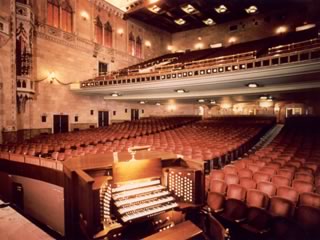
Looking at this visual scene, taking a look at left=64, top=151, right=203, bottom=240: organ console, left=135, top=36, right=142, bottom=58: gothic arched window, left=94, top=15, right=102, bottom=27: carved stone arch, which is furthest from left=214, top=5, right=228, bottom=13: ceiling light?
left=64, top=151, right=203, bottom=240: organ console

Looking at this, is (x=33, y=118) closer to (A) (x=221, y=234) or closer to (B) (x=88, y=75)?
(B) (x=88, y=75)

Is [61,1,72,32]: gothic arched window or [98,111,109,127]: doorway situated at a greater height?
[61,1,72,32]: gothic arched window

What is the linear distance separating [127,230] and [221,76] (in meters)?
7.70

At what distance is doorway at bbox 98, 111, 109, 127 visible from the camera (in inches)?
571

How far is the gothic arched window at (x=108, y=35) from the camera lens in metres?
14.7

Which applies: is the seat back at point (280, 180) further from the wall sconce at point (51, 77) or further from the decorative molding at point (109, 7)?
the decorative molding at point (109, 7)

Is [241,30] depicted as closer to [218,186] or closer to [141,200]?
[218,186]

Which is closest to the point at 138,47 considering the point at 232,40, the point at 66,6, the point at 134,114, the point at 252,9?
the point at 134,114

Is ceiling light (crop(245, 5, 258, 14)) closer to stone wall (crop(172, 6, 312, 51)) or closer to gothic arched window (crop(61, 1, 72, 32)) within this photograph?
stone wall (crop(172, 6, 312, 51))

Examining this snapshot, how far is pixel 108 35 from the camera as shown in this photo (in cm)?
1489

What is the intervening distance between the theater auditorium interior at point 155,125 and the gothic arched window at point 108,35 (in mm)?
135

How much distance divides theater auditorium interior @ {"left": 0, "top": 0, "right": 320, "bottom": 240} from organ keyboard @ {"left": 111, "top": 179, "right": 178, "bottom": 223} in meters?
0.01

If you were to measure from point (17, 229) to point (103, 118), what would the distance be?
12663 millimetres

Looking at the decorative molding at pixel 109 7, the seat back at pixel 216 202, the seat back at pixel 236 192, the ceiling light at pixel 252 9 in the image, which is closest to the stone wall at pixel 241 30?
the ceiling light at pixel 252 9
